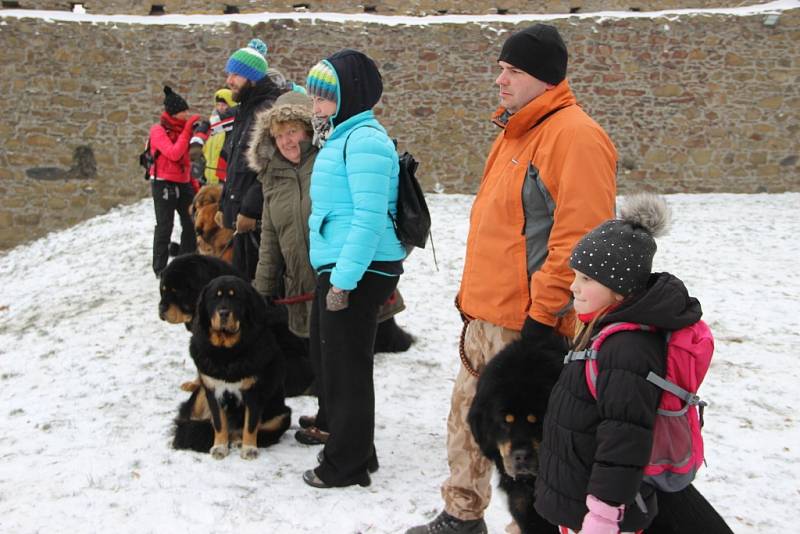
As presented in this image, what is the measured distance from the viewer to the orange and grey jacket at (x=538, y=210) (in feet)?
7.22

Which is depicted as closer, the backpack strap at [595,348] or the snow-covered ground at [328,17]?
the backpack strap at [595,348]

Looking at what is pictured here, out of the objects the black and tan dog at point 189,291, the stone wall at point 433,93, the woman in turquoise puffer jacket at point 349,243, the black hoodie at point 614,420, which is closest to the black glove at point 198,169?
the black and tan dog at point 189,291

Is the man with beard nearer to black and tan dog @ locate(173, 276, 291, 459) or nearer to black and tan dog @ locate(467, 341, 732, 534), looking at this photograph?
black and tan dog @ locate(173, 276, 291, 459)

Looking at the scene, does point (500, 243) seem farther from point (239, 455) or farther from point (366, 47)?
point (366, 47)

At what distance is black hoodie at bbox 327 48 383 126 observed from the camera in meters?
2.95

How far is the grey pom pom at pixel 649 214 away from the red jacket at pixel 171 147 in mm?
5393

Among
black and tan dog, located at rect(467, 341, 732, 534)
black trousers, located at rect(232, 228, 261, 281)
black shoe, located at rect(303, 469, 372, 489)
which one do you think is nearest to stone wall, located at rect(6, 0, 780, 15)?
black trousers, located at rect(232, 228, 261, 281)

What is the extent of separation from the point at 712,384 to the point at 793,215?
19.7 ft

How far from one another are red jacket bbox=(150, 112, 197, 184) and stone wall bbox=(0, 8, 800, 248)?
13.3ft

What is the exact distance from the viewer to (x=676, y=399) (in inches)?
68.2

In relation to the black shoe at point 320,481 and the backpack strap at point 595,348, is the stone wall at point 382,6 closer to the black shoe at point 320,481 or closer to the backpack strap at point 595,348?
the black shoe at point 320,481

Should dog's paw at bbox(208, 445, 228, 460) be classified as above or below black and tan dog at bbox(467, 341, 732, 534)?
below

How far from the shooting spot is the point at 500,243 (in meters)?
2.42

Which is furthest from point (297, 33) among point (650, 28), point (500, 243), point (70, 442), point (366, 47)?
point (500, 243)
